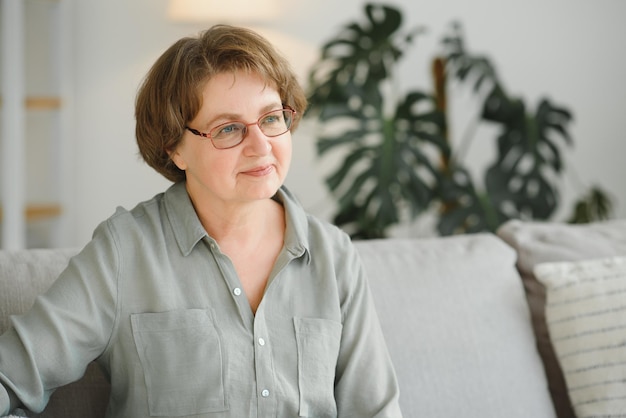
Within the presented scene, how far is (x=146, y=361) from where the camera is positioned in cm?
140

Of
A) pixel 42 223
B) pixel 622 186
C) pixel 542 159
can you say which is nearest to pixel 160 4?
pixel 42 223

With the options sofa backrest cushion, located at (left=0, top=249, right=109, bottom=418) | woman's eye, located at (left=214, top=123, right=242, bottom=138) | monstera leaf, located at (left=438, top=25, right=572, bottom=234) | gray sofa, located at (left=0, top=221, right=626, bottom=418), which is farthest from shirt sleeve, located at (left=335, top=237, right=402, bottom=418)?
monstera leaf, located at (left=438, top=25, right=572, bottom=234)

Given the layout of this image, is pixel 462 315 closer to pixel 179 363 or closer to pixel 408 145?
pixel 179 363

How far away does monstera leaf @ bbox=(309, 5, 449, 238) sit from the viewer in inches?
116

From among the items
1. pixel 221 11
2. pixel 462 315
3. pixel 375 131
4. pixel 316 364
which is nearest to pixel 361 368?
pixel 316 364

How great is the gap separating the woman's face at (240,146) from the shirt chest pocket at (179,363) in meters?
0.22

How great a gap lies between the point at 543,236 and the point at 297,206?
0.72 meters

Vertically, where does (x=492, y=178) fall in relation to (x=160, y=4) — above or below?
below

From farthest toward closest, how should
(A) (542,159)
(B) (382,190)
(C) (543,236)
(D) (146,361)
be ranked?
(A) (542,159)
(B) (382,190)
(C) (543,236)
(D) (146,361)

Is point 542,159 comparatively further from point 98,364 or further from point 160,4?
point 98,364

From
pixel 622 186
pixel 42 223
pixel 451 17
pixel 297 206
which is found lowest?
pixel 42 223

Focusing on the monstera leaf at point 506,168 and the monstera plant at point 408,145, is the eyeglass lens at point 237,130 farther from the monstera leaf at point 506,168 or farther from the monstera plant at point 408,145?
the monstera leaf at point 506,168

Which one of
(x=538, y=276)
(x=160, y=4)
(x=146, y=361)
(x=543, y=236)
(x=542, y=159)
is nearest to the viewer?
(x=146, y=361)

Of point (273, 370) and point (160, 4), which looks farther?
point (160, 4)
